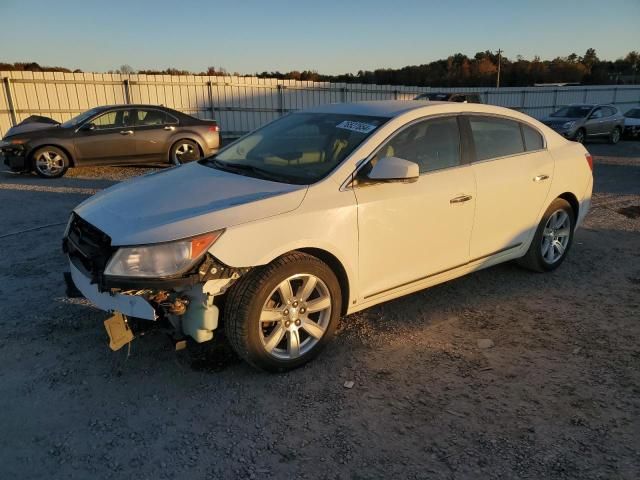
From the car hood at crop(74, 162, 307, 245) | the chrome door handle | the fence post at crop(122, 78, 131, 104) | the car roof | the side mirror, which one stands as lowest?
the chrome door handle

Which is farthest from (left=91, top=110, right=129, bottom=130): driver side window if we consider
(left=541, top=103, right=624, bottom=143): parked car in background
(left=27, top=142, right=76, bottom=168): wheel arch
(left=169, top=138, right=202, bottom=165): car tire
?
(left=541, top=103, right=624, bottom=143): parked car in background

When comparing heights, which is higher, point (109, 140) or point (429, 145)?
point (429, 145)

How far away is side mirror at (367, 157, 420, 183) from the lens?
3244mm

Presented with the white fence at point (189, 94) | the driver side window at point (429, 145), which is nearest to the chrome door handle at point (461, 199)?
the driver side window at point (429, 145)

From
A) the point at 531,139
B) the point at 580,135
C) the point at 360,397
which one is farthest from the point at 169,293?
the point at 580,135

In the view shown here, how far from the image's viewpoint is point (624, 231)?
6621 millimetres

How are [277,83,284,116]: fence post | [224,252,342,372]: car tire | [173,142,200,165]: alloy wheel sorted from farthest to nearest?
[277,83,284,116]: fence post → [173,142,200,165]: alloy wheel → [224,252,342,372]: car tire

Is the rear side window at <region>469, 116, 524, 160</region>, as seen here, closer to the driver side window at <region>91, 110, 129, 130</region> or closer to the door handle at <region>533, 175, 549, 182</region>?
the door handle at <region>533, 175, 549, 182</region>

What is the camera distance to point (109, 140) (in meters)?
10.8

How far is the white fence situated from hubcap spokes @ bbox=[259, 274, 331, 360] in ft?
52.8

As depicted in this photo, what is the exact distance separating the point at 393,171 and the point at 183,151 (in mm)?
9289

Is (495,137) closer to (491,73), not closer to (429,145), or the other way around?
(429,145)

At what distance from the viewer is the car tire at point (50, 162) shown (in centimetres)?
1027

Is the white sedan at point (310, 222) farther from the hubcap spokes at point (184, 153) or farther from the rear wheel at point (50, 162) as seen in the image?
the rear wheel at point (50, 162)
